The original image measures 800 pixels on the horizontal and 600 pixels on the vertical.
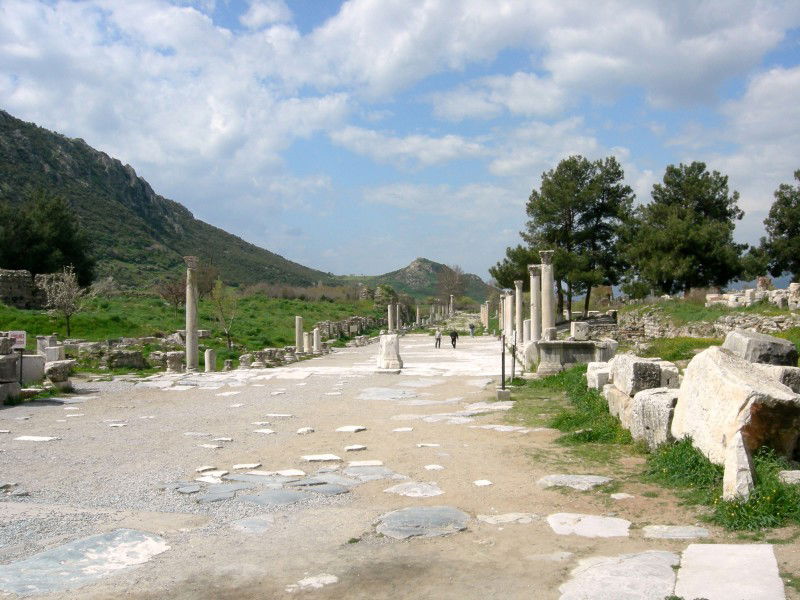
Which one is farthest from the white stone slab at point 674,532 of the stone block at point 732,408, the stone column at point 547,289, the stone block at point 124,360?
the stone block at point 124,360

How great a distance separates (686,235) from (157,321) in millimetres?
29149

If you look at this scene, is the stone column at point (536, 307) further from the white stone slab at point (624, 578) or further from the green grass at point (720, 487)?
the white stone slab at point (624, 578)

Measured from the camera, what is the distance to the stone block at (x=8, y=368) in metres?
14.7

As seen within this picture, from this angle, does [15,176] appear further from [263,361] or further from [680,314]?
[680,314]

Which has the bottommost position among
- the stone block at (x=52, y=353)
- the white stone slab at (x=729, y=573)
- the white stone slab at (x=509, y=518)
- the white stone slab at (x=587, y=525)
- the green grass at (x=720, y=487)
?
the white stone slab at (x=509, y=518)

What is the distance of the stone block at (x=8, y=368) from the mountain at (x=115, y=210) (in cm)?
4625

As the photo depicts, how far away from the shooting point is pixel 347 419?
12.4 m

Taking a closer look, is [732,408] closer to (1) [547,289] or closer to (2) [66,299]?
(1) [547,289]

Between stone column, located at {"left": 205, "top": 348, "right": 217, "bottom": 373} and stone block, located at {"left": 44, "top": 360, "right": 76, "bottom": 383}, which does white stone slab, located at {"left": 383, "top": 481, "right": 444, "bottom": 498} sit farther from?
stone column, located at {"left": 205, "top": 348, "right": 217, "bottom": 373}

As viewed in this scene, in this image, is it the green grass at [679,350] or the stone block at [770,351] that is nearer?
the stone block at [770,351]

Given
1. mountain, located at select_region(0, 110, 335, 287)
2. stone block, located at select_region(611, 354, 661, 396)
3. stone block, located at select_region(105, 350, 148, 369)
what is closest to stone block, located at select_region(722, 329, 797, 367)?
stone block, located at select_region(611, 354, 661, 396)

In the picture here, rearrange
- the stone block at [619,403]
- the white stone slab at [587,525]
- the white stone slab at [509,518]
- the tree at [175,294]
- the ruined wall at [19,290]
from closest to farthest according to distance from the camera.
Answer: the white stone slab at [587,525], the white stone slab at [509,518], the stone block at [619,403], the ruined wall at [19,290], the tree at [175,294]

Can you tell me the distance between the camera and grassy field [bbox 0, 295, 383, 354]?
30.2 metres

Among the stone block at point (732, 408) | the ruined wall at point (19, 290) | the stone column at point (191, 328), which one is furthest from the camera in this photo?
the ruined wall at point (19, 290)
